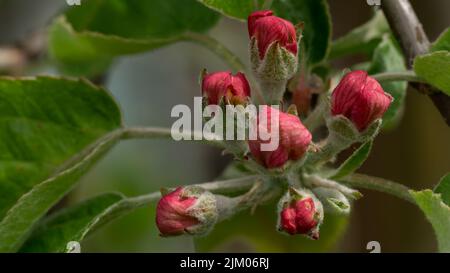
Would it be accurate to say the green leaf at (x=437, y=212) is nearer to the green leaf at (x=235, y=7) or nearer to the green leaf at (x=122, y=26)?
the green leaf at (x=235, y=7)

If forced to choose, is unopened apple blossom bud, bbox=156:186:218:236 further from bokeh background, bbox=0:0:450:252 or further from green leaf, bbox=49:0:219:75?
bokeh background, bbox=0:0:450:252

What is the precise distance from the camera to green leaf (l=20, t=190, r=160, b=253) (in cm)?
121

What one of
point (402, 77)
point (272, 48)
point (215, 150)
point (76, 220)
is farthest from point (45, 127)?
point (215, 150)

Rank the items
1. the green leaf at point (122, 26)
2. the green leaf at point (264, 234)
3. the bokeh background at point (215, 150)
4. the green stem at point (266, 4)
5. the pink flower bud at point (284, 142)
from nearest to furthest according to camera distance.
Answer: the pink flower bud at point (284, 142), the green stem at point (266, 4), the green leaf at point (122, 26), the green leaf at point (264, 234), the bokeh background at point (215, 150)

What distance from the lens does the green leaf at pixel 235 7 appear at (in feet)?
3.66

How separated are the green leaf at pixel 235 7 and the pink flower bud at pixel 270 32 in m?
0.08

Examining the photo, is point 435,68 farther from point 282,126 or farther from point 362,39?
point 362,39

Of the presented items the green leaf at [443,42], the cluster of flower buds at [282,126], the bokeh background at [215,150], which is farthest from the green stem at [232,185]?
the bokeh background at [215,150]

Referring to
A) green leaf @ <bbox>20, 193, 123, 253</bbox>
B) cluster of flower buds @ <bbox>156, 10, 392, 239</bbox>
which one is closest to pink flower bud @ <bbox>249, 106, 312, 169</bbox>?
cluster of flower buds @ <bbox>156, 10, 392, 239</bbox>

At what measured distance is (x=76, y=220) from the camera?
50.1 inches

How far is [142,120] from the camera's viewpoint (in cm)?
366

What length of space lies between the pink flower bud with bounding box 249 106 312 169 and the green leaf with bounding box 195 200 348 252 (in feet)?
1.82

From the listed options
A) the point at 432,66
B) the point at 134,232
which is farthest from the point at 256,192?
the point at 134,232

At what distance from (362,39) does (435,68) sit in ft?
1.33
